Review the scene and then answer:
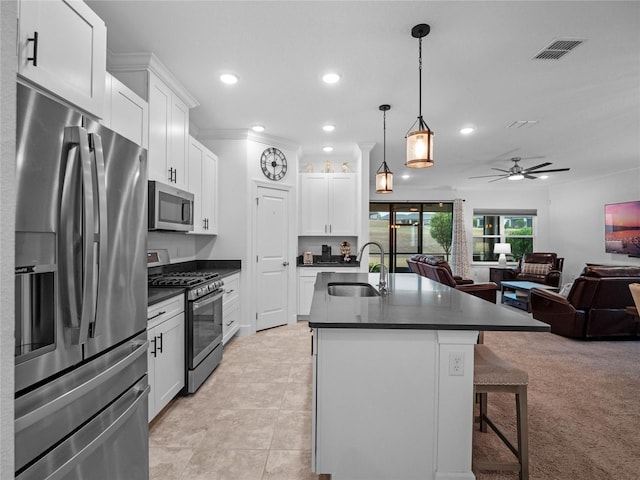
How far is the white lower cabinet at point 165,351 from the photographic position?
6.89ft

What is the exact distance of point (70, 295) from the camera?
1.06 meters

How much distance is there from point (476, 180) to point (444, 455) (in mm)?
7434

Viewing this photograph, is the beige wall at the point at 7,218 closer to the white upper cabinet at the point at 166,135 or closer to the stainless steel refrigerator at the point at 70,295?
the stainless steel refrigerator at the point at 70,295

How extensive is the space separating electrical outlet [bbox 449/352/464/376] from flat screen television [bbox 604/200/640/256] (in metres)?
7.07

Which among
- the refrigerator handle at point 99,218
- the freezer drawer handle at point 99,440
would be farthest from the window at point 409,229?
the refrigerator handle at point 99,218

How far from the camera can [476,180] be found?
792 centimetres

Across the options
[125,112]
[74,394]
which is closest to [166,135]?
[125,112]

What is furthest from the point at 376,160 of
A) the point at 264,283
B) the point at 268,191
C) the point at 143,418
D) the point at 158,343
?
the point at 143,418

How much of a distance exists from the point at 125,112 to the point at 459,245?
8.09 metres

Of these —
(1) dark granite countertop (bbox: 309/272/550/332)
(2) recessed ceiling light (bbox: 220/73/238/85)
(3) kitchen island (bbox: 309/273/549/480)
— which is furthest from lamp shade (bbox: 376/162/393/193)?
(3) kitchen island (bbox: 309/273/549/480)

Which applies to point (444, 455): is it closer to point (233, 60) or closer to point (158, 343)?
point (158, 343)

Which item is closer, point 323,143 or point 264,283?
point 264,283

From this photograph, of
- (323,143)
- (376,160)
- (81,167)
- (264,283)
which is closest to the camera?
(81,167)

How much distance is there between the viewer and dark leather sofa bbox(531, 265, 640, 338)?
13.4 ft
